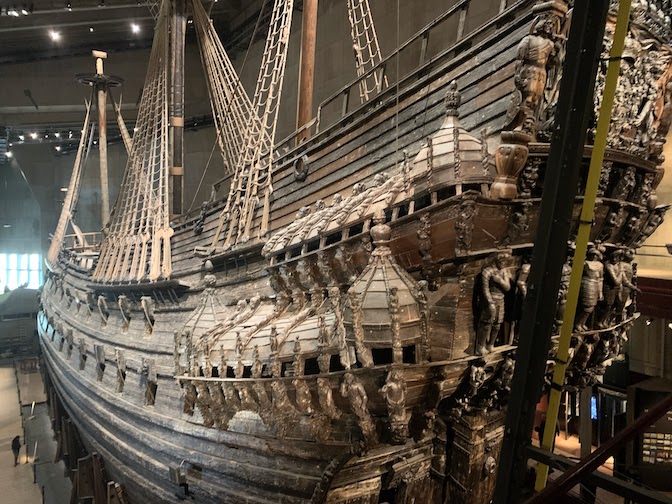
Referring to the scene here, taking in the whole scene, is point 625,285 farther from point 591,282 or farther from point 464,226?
point 464,226

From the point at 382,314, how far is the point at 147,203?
5.57 m

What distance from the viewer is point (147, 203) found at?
23.4ft

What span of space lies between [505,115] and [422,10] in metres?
5.21

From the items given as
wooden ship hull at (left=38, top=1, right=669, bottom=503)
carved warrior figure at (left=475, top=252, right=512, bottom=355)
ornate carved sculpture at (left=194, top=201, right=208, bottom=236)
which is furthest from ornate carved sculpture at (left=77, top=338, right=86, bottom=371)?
carved warrior figure at (left=475, top=252, right=512, bottom=355)

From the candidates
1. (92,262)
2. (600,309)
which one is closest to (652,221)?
(600,309)

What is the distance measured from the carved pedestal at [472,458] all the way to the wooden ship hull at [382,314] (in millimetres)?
11

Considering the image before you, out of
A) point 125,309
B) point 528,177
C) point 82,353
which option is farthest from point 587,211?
point 82,353

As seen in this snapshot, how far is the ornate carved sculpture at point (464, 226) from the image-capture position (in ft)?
8.04

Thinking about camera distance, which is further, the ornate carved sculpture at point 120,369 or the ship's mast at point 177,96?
the ship's mast at point 177,96

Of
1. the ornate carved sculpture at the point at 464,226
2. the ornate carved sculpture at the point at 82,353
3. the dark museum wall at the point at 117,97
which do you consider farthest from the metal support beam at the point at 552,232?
the ornate carved sculpture at the point at 82,353

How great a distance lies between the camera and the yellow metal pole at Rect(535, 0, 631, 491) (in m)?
1.49

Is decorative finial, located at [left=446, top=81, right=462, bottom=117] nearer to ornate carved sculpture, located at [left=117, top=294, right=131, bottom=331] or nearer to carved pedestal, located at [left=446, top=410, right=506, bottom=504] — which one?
carved pedestal, located at [left=446, top=410, right=506, bottom=504]

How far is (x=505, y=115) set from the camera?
2.64 metres

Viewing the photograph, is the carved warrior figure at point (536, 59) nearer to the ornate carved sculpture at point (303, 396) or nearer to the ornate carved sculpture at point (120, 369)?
the ornate carved sculpture at point (303, 396)
